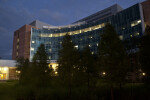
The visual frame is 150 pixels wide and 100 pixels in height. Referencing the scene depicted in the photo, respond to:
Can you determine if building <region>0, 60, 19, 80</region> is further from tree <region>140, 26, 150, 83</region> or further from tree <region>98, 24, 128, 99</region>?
tree <region>140, 26, 150, 83</region>

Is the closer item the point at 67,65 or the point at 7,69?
the point at 67,65

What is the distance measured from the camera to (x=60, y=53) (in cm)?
1741

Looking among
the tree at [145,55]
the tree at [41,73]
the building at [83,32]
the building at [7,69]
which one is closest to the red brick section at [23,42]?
the building at [83,32]

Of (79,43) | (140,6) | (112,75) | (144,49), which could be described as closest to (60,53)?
(112,75)

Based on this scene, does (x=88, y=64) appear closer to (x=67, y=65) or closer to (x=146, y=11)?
(x=67, y=65)

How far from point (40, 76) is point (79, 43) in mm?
57223

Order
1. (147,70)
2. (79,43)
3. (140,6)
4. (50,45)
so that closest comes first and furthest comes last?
(147,70) < (140,6) < (79,43) < (50,45)

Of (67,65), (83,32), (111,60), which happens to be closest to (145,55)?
(111,60)

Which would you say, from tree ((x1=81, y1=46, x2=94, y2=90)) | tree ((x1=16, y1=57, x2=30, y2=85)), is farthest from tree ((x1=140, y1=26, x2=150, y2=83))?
tree ((x1=16, y1=57, x2=30, y2=85))

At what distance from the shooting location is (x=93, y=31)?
229 feet

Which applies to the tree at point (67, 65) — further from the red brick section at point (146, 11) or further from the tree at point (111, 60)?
the red brick section at point (146, 11)

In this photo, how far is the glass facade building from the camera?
5197cm

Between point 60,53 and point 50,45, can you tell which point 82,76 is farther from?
point 50,45

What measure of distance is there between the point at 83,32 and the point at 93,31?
702cm
